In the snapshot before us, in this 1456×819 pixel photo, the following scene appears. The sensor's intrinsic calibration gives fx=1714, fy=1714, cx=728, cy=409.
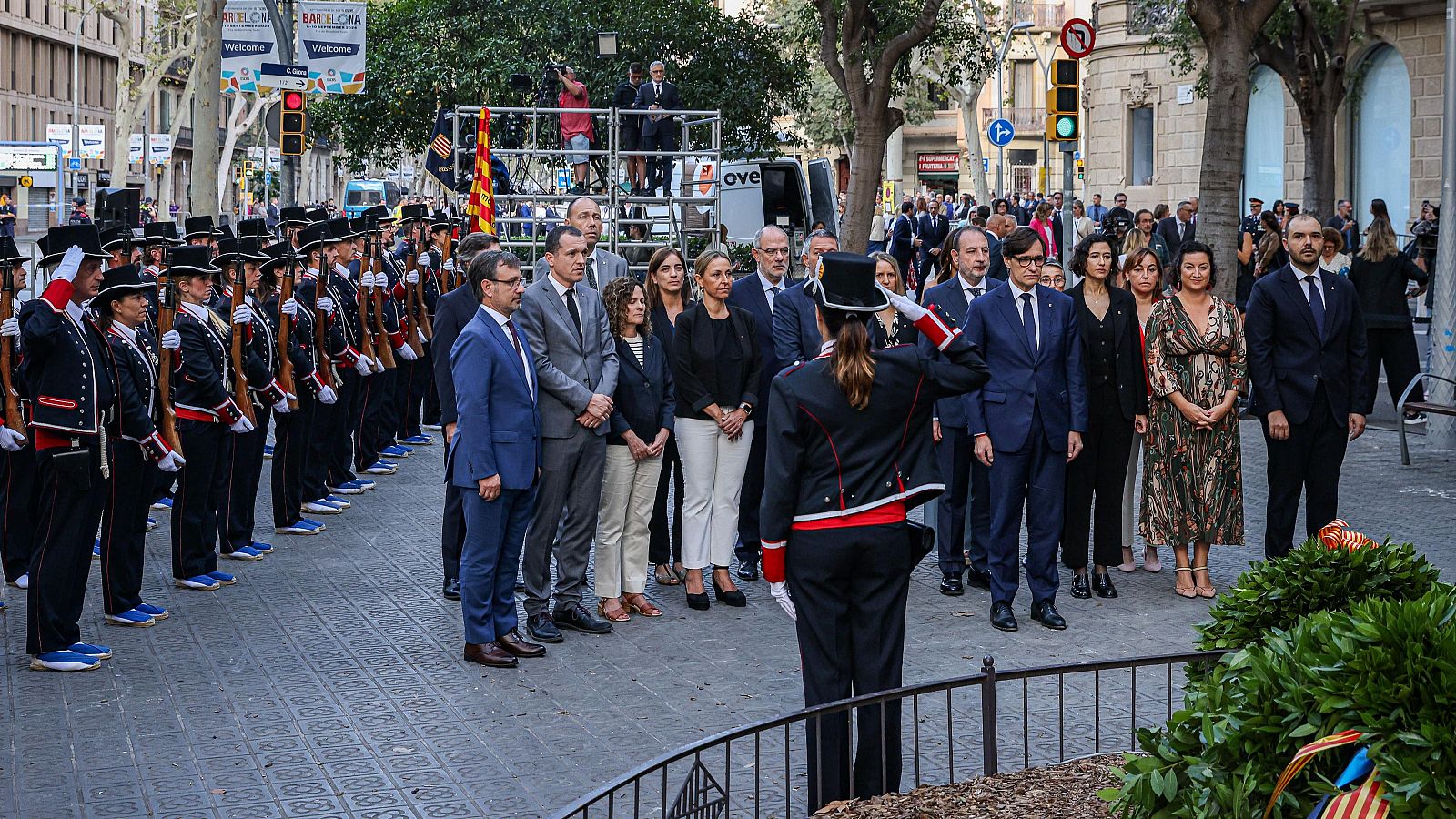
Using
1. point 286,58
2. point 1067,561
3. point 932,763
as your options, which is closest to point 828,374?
point 932,763

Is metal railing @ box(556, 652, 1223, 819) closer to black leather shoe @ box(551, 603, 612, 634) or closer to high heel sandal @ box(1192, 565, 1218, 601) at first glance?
black leather shoe @ box(551, 603, 612, 634)

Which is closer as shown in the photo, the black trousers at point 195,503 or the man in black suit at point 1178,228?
the black trousers at point 195,503

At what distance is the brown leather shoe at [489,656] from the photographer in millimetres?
7887

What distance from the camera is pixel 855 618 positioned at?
5.63 m

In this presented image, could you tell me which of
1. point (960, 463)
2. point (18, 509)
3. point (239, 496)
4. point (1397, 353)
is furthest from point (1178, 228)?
point (18, 509)

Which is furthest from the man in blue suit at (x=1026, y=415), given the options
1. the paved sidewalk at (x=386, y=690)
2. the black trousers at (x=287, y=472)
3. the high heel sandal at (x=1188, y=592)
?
the black trousers at (x=287, y=472)

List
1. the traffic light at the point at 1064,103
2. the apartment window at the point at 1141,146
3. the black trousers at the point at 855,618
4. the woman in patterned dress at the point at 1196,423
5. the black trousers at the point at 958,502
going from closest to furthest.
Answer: the black trousers at the point at 855,618 < the woman in patterned dress at the point at 1196,423 < the black trousers at the point at 958,502 < the traffic light at the point at 1064,103 < the apartment window at the point at 1141,146

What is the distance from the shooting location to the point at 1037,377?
8594 mm

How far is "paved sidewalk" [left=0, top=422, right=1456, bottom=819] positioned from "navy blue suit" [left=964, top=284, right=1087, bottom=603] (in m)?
0.41

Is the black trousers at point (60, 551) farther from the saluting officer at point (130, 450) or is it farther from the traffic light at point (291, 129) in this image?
the traffic light at point (291, 129)

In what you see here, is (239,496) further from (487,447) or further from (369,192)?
(369,192)

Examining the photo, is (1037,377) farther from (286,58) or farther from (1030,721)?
(286,58)

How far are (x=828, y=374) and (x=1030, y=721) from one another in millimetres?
2136

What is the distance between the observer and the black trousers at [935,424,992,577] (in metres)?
9.55
